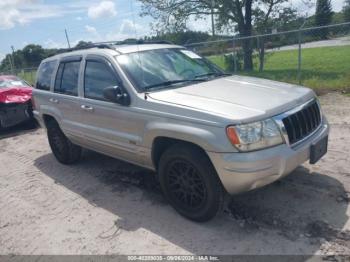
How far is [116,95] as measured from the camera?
13.8 ft

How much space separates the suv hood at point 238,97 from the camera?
3.44 metres

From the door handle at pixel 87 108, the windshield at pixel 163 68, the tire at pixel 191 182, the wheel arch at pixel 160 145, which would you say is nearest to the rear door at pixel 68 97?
the door handle at pixel 87 108

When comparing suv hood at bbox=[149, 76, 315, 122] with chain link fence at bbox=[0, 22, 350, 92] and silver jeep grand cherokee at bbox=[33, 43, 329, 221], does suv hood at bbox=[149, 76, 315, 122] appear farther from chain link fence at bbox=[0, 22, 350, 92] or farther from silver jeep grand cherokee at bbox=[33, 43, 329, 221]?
chain link fence at bbox=[0, 22, 350, 92]

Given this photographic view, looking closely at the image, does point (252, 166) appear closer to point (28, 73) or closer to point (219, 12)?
point (219, 12)

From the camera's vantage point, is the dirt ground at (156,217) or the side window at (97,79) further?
the side window at (97,79)

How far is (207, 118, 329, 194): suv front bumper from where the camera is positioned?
3299 millimetres

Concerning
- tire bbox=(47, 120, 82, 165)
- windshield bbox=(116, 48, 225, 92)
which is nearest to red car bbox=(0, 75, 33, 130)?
tire bbox=(47, 120, 82, 165)

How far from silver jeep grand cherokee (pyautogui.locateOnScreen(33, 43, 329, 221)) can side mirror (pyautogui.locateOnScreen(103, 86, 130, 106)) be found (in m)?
0.01

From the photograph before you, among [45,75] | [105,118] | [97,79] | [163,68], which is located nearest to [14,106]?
[45,75]

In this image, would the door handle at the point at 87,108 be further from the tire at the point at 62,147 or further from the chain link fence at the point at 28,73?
the chain link fence at the point at 28,73

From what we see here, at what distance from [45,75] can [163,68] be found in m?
2.64

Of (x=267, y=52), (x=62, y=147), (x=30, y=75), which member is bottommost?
(x=30, y=75)

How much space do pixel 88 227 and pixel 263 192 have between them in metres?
2.05

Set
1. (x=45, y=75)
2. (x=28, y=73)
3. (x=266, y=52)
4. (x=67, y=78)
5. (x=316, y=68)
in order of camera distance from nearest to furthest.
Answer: (x=67, y=78) → (x=45, y=75) → (x=316, y=68) → (x=266, y=52) → (x=28, y=73)
